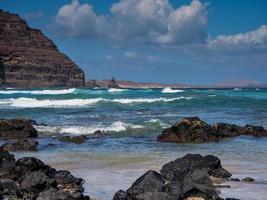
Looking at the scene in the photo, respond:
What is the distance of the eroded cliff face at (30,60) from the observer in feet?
467

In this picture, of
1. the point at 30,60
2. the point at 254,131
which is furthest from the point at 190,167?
the point at 30,60

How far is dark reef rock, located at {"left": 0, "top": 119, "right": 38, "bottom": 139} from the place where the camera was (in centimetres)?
1856

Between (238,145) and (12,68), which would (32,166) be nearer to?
(238,145)

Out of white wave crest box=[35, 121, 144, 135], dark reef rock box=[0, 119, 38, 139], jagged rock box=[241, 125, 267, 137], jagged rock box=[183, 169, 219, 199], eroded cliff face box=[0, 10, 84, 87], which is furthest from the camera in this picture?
eroded cliff face box=[0, 10, 84, 87]

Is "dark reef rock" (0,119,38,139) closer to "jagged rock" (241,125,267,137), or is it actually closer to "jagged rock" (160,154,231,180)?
"jagged rock" (241,125,267,137)

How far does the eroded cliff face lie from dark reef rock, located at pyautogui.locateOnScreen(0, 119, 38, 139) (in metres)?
123

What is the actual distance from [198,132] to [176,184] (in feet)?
27.7

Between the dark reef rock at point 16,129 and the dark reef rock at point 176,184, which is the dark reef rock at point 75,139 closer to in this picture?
the dark reef rock at point 16,129

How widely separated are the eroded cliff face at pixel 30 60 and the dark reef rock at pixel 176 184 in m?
133

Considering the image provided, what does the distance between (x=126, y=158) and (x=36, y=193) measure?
173 inches

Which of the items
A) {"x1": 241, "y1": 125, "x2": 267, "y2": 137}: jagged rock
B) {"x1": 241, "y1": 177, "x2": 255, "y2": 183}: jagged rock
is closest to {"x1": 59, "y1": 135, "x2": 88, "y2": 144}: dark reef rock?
{"x1": 241, "y1": 125, "x2": 267, "y2": 137}: jagged rock

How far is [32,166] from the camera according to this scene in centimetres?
1016

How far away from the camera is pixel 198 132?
17141 mm

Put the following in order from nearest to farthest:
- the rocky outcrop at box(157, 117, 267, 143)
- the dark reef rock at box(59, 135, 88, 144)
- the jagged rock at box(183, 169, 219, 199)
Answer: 1. the jagged rock at box(183, 169, 219, 199)
2. the dark reef rock at box(59, 135, 88, 144)
3. the rocky outcrop at box(157, 117, 267, 143)
